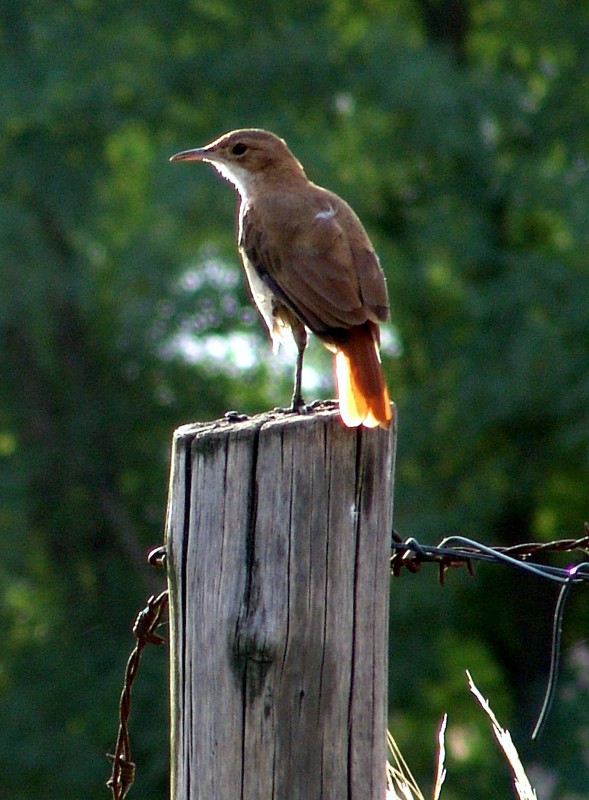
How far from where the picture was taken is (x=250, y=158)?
6137 mm

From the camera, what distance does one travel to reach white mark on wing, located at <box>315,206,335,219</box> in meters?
5.04

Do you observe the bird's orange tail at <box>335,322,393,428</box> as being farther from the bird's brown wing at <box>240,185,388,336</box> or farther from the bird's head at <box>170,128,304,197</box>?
the bird's head at <box>170,128,304,197</box>

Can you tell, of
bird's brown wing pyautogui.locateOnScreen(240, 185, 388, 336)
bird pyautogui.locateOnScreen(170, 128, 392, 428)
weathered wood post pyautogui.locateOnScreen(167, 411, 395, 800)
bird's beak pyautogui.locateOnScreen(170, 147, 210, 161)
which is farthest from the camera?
bird's beak pyautogui.locateOnScreen(170, 147, 210, 161)

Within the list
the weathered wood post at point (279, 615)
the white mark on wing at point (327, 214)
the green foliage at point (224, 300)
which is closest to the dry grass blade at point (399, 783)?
the weathered wood post at point (279, 615)

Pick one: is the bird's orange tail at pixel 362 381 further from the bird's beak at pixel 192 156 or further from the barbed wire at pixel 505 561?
the bird's beak at pixel 192 156

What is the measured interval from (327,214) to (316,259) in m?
0.36

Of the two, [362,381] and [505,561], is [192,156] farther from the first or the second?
[505,561]

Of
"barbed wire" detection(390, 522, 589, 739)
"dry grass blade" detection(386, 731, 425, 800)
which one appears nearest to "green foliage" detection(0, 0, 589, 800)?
"barbed wire" detection(390, 522, 589, 739)

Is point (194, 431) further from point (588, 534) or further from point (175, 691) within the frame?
point (588, 534)

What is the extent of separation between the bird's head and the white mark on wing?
2.82 ft

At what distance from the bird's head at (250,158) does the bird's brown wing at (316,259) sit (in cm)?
52

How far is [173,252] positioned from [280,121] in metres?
1.75

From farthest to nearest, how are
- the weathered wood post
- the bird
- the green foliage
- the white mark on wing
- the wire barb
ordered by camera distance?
the green foliage → the white mark on wing → the bird → the wire barb → the weathered wood post

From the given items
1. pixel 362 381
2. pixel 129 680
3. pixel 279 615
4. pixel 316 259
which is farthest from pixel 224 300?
pixel 279 615
